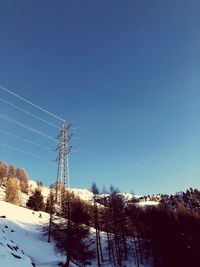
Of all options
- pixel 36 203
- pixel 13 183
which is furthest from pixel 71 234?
pixel 13 183

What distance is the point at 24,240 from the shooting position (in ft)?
136

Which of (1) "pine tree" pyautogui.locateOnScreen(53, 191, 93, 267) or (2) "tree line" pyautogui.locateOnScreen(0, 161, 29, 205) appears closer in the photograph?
(1) "pine tree" pyautogui.locateOnScreen(53, 191, 93, 267)

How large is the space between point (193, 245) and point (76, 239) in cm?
3078

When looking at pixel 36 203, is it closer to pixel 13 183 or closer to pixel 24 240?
pixel 13 183

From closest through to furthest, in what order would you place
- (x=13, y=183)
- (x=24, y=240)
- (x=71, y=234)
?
(x=71, y=234) → (x=24, y=240) → (x=13, y=183)

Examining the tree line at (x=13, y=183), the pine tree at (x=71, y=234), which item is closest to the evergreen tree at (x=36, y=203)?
the tree line at (x=13, y=183)

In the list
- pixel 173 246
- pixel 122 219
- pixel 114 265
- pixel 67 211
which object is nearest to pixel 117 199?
pixel 122 219

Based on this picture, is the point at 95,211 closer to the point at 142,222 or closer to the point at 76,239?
the point at 76,239

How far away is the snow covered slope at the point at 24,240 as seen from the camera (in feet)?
78.6

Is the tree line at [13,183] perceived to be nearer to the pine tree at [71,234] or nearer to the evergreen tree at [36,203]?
the evergreen tree at [36,203]

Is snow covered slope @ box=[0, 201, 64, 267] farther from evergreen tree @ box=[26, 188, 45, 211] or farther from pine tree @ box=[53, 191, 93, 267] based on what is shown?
evergreen tree @ box=[26, 188, 45, 211]

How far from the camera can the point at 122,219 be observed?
163 ft

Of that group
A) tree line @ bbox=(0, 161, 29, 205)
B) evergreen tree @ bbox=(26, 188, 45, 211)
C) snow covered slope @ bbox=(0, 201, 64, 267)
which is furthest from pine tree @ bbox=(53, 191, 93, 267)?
tree line @ bbox=(0, 161, 29, 205)

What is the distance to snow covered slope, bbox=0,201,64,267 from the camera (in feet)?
78.6
